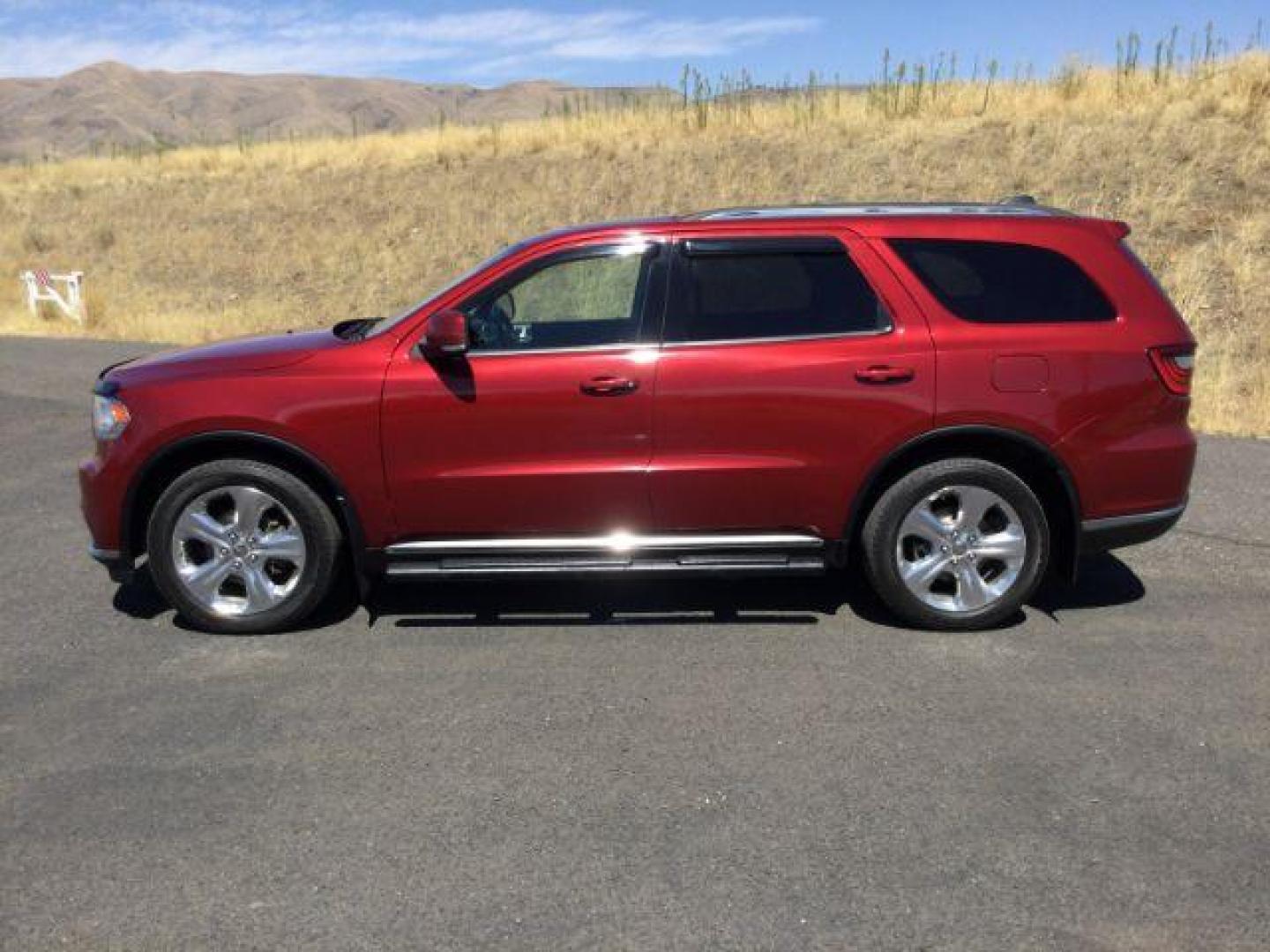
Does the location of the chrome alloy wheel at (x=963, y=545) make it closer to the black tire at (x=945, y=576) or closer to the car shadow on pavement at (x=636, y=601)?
the black tire at (x=945, y=576)

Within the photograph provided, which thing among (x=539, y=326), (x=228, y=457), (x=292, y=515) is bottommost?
(x=292, y=515)

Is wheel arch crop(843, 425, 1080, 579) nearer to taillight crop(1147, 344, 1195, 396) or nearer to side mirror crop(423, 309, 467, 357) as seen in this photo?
taillight crop(1147, 344, 1195, 396)

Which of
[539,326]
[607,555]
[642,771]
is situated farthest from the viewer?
[539,326]

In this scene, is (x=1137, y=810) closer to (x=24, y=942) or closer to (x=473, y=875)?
(x=473, y=875)

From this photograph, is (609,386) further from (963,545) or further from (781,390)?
(963,545)

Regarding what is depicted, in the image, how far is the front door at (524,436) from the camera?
4918 mm

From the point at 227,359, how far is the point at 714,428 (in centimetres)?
226

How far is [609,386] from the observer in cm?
490

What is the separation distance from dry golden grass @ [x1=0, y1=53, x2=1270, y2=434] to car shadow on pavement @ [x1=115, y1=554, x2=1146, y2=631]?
17.2ft

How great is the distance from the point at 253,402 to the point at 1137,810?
3.85 meters

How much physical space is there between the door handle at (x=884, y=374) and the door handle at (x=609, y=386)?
1003mm

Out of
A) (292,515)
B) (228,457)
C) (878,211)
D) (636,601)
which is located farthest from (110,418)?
(878,211)

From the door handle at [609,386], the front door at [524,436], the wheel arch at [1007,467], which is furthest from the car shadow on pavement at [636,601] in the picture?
the door handle at [609,386]

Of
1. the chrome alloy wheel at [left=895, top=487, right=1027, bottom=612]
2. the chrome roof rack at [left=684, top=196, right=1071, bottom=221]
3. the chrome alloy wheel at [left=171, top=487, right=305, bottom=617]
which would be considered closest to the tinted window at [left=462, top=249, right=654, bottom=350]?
the chrome roof rack at [left=684, top=196, right=1071, bottom=221]
